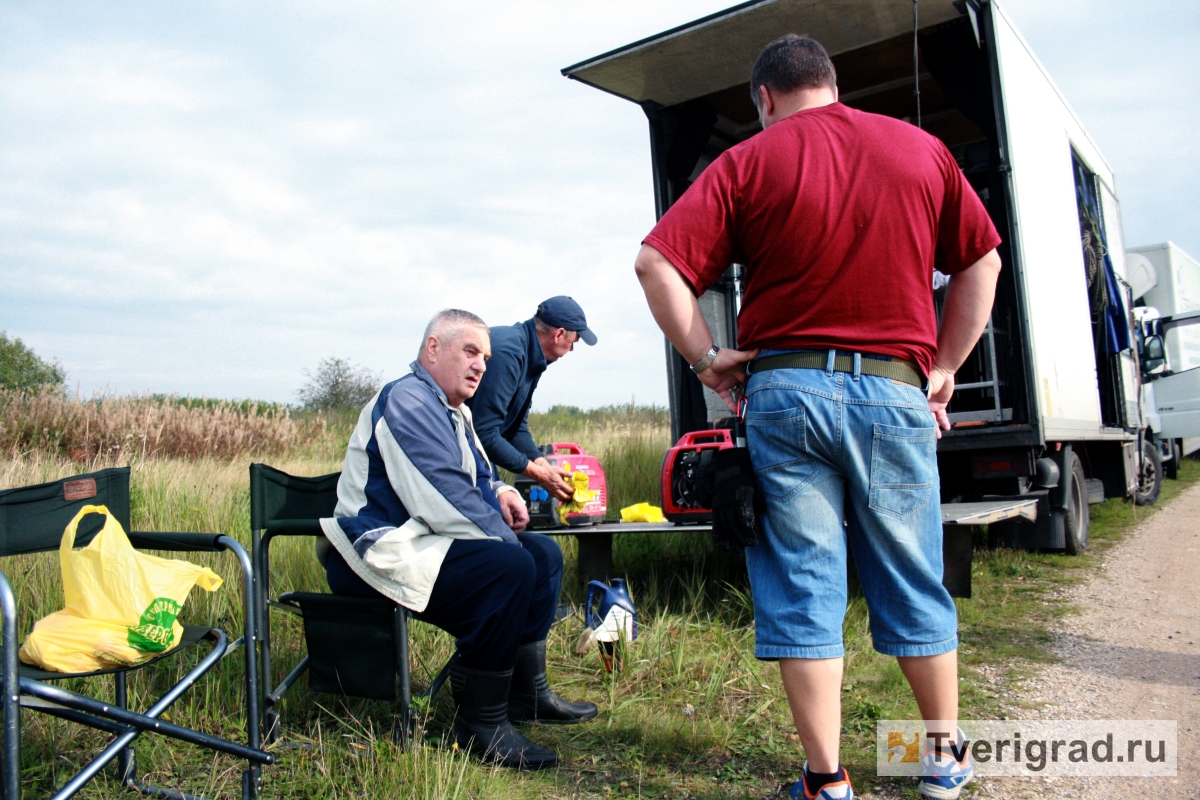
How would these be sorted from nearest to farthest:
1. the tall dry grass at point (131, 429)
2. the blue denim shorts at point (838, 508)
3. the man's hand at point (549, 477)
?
the blue denim shorts at point (838, 508), the man's hand at point (549, 477), the tall dry grass at point (131, 429)

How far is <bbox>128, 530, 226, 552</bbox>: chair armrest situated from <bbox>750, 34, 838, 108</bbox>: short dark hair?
196cm

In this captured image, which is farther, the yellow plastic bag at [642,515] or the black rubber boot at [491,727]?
the yellow plastic bag at [642,515]

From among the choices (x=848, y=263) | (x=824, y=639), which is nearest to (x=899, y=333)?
(x=848, y=263)

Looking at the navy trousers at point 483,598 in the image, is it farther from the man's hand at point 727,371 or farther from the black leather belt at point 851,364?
the black leather belt at point 851,364

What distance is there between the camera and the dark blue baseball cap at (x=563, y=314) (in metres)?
4.28

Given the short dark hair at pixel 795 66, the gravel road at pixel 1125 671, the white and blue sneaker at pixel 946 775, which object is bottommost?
the gravel road at pixel 1125 671

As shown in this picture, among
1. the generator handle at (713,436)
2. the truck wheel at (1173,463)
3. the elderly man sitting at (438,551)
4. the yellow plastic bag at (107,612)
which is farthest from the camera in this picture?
the truck wheel at (1173,463)

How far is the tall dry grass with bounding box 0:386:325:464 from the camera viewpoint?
28.9 feet

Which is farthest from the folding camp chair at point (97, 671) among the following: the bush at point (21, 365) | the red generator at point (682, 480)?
the bush at point (21, 365)

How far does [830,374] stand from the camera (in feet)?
6.82

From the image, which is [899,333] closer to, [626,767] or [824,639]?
[824,639]

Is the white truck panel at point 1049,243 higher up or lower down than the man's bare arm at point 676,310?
higher up

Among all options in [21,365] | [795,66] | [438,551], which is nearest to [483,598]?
[438,551]

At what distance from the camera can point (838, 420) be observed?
2059 mm
